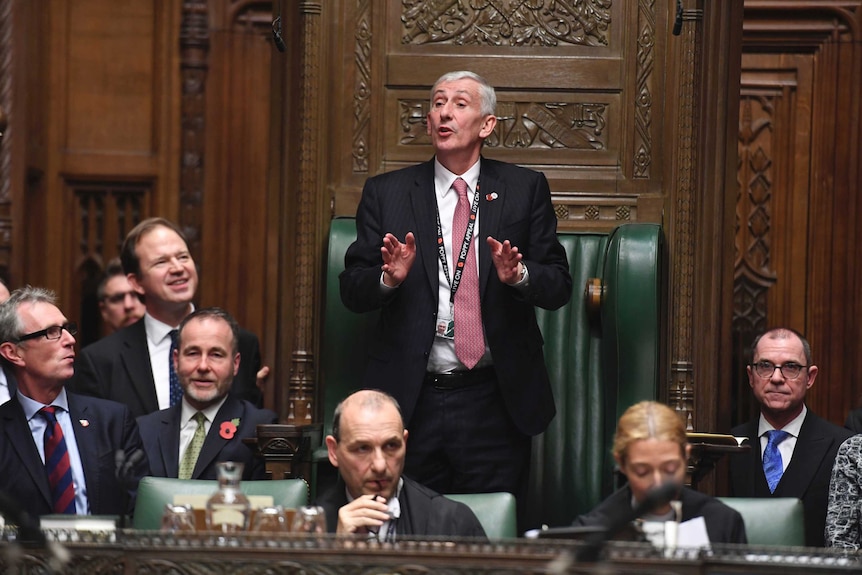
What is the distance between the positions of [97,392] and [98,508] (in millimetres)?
745

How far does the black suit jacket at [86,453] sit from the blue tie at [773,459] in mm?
1910

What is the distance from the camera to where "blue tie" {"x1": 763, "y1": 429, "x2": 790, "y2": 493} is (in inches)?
189

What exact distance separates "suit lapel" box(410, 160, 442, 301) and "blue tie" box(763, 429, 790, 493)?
125cm

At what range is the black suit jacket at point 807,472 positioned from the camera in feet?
15.4

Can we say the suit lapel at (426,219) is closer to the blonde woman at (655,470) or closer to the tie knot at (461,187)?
the tie knot at (461,187)

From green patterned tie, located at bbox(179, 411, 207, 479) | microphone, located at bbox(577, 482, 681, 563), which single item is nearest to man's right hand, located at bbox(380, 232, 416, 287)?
Result: green patterned tie, located at bbox(179, 411, 207, 479)

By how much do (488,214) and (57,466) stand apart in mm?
1406

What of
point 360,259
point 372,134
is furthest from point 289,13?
point 360,259

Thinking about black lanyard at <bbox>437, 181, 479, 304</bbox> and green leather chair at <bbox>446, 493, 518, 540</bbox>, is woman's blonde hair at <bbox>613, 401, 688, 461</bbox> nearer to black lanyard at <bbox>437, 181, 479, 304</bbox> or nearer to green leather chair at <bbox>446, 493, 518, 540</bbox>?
green leather chair at <bbox>446, 493, 518, 540</bbox>

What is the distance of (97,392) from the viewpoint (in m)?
4.96

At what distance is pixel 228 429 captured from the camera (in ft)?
15.1

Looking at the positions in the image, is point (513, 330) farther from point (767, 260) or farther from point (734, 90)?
point (767, 260)

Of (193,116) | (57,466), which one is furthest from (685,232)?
(193,116)

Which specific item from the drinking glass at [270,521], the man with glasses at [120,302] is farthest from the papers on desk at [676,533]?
the man with glasses at [120,302]
